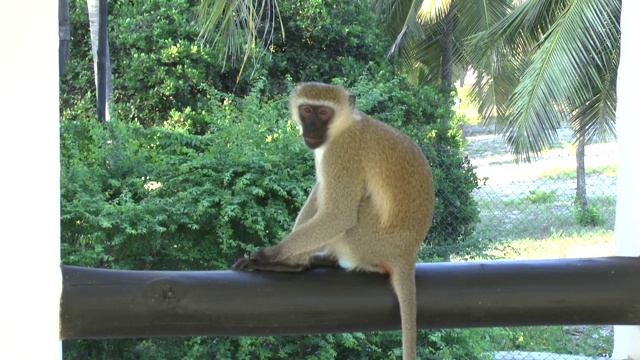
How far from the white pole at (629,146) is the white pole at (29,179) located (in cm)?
147

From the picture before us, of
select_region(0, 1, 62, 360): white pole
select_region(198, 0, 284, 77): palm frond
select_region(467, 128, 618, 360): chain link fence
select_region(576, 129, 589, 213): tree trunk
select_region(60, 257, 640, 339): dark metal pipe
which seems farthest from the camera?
select_region(576, 129, 589, 213): tree trunk

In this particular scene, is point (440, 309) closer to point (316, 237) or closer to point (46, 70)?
point (316, 237)

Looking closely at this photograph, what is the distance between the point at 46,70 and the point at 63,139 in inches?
189

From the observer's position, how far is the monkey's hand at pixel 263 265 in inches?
93.0

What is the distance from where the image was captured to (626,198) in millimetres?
2359

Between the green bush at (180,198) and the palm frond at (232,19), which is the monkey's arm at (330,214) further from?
the palm frond at (232,19)

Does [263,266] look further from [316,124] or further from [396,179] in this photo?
[316,124]

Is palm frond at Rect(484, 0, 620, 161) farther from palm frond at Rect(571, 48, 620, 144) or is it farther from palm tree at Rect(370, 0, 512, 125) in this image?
palm tree at Rect(370, 0, 512, 125)

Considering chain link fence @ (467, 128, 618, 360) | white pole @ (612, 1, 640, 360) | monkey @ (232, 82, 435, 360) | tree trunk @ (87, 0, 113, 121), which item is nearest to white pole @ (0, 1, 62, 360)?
monkey @ (232, 82, 435, 360)

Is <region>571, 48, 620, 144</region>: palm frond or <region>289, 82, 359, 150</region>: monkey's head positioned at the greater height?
<region>571, 48, 620, 144</region>: palm frond

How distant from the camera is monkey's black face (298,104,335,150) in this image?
2.92 metres

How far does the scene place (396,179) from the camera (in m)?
2.71

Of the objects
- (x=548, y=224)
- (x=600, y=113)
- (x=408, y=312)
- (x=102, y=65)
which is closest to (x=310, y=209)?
(x=408, y=312)

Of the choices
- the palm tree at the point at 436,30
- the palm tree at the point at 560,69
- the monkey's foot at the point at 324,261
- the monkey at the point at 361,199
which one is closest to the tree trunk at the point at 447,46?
the palm tree at the point at 436,30
